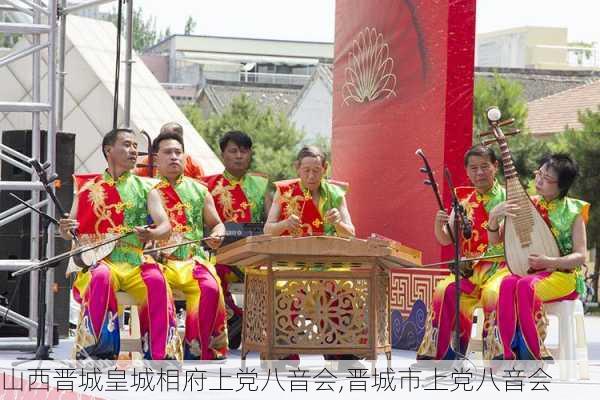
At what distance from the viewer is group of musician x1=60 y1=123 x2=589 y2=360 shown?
7.41 meters

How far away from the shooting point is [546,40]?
55.0m

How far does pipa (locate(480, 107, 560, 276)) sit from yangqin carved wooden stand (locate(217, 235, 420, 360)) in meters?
0.53

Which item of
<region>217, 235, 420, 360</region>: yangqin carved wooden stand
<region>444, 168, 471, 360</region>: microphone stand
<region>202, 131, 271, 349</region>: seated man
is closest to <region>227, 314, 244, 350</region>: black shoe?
<region>202, 131, 271, 349</region>: seated man

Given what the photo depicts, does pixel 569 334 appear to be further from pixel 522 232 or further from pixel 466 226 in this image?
pixel 466 226

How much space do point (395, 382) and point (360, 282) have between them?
0.69 meters

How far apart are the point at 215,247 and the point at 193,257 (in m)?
0.27

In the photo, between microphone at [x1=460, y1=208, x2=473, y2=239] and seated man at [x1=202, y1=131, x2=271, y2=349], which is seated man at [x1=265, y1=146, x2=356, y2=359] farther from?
seated man at [x1=202, y1=131, x2=271, y2=349]

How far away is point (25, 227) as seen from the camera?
938 cm

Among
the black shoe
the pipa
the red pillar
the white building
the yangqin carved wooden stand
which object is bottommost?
the black shoe

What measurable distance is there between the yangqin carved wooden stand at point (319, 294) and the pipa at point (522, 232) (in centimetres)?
53

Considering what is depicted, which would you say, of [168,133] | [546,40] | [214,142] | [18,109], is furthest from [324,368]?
[546,40]

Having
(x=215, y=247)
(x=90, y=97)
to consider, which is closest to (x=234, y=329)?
(x=215, y=247)

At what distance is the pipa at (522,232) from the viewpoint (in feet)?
24.3

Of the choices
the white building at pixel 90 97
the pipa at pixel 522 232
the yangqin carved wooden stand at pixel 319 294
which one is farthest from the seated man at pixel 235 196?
the white building at pixel 90 97
